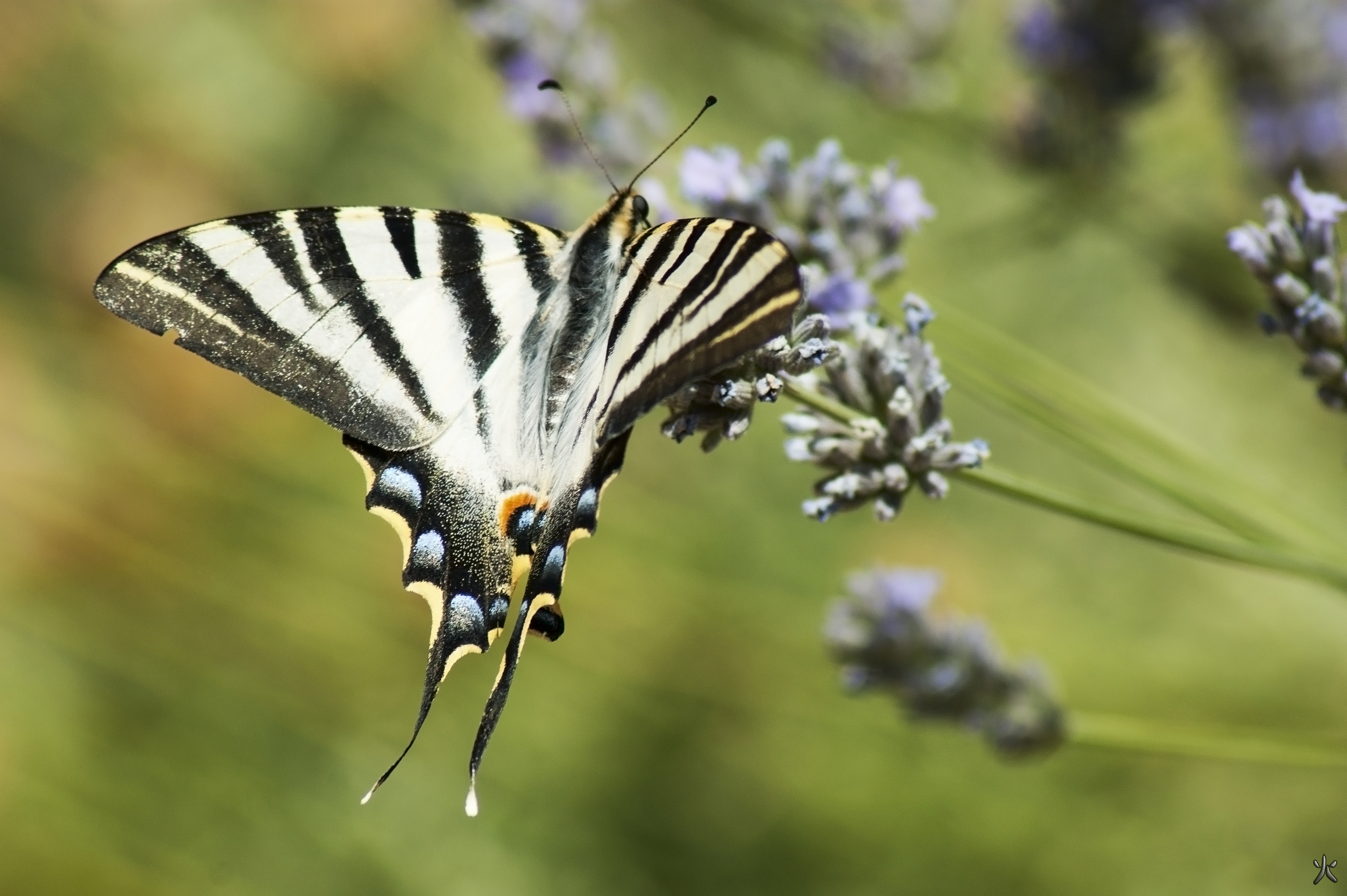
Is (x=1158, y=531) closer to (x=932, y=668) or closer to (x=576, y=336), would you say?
(x=932, y=668)

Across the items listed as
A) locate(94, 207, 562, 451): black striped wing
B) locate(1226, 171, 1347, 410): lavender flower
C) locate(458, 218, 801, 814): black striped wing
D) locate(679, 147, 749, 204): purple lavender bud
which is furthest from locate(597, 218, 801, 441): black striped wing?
locate(1226, 171, 1347, 410): lavender flower

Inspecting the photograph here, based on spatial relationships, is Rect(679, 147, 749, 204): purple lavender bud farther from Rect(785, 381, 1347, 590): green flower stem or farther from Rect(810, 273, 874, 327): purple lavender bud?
Rect(785, 381, 1347, 590): green flower stem

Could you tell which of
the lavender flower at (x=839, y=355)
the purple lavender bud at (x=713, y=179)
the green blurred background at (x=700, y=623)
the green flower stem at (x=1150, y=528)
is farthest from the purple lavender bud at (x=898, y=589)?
the green blurred background at (x=700, y=623)

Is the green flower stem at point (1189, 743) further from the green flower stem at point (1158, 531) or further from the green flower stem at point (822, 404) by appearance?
the green flower stem at point (822, 404)

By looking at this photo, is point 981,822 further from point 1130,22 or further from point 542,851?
point 1130,22

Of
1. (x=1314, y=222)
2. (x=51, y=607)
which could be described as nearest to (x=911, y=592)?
(x=1314, y=222)

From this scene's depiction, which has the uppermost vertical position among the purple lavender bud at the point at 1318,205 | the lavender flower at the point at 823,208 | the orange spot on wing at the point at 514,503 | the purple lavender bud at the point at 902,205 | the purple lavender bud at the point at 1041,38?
the purple lavender bud at the point at 1041,38
